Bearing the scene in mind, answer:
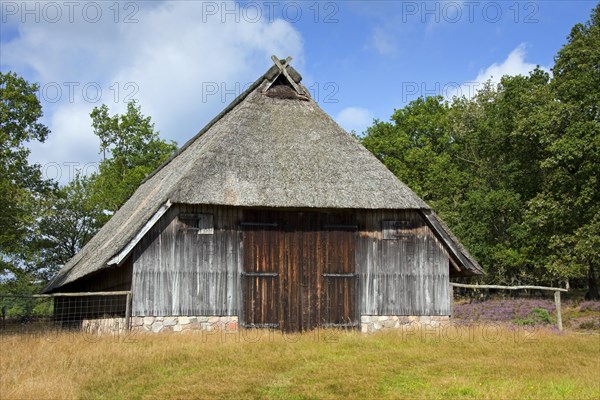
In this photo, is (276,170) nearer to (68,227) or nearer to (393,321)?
(393,321)

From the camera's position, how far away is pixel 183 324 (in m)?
17.5

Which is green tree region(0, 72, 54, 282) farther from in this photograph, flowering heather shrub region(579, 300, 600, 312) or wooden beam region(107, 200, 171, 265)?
flowering heather shrub region(579, 300, 600, 312)

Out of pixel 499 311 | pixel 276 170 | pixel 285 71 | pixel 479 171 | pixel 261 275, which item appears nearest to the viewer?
pixel 261 275

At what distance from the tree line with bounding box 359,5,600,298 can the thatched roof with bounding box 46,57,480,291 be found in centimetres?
1454

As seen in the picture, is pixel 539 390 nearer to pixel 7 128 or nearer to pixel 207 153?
pixel 207 153

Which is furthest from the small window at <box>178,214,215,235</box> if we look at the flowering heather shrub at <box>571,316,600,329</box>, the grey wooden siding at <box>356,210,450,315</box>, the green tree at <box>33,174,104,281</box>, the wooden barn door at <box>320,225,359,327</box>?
the green tree at <box>33,174,104,281</box>

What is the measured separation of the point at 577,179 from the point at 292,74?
16.4 metres

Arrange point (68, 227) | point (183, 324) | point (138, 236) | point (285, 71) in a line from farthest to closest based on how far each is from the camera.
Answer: point (68, 227) < point (285, 71) < point (183, 324) < point (138, 236)

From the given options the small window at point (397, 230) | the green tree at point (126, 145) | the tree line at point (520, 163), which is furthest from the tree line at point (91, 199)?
the small window at point (397, 230)

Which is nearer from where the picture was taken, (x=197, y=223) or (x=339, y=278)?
(x=197, y=223)

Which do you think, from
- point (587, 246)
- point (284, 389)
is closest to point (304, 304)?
point (284, 389)

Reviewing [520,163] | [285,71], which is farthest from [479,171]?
[285,71]

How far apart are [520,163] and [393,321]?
75.8ft

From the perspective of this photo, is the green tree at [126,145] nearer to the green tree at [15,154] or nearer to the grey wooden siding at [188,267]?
the green tree at [15,154]
